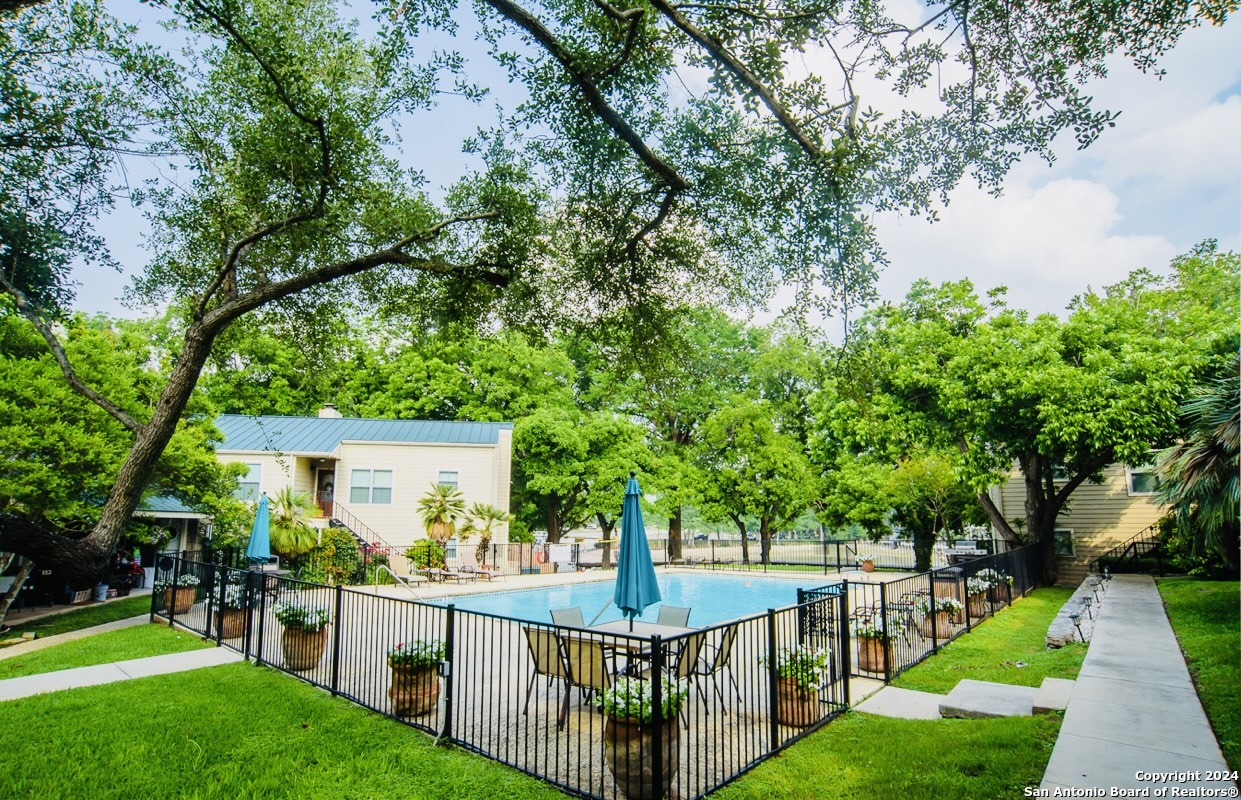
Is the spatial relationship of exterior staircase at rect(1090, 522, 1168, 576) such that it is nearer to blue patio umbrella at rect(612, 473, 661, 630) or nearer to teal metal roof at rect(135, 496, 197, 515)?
blue patio umbrella at rect(612, 473, 661, 630)

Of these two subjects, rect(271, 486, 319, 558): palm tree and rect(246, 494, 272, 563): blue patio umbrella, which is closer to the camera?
rect(246, 494, 272, 563): blue patio umbrella

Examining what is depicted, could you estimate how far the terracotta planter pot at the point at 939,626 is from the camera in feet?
32.4

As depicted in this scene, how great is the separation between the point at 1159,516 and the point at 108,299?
28550 millimetres

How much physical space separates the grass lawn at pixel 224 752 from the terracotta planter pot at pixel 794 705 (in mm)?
2445

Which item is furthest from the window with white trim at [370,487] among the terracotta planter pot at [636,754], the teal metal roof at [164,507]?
the terracotta planter pot at [636,754]

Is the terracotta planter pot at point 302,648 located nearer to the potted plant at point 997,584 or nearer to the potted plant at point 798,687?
the potted plant at point 798,687

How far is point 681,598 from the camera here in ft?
64.1

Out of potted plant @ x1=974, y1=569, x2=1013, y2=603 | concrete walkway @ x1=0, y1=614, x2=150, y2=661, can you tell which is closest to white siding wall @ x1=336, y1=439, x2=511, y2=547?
concrete walkway @ x1=0, y1=614, x2=150, y2=661

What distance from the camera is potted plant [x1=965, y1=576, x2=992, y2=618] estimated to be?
11538 millimetres

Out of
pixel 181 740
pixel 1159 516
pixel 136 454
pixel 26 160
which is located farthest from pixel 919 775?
pixel 1159 516

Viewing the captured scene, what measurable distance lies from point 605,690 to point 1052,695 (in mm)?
4588

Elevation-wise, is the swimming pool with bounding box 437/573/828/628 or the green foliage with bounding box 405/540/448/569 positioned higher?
the green foliage with bounding box 405/540/448/569

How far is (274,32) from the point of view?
6746 millimetres

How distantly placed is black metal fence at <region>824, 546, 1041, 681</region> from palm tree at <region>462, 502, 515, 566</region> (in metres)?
12.3
